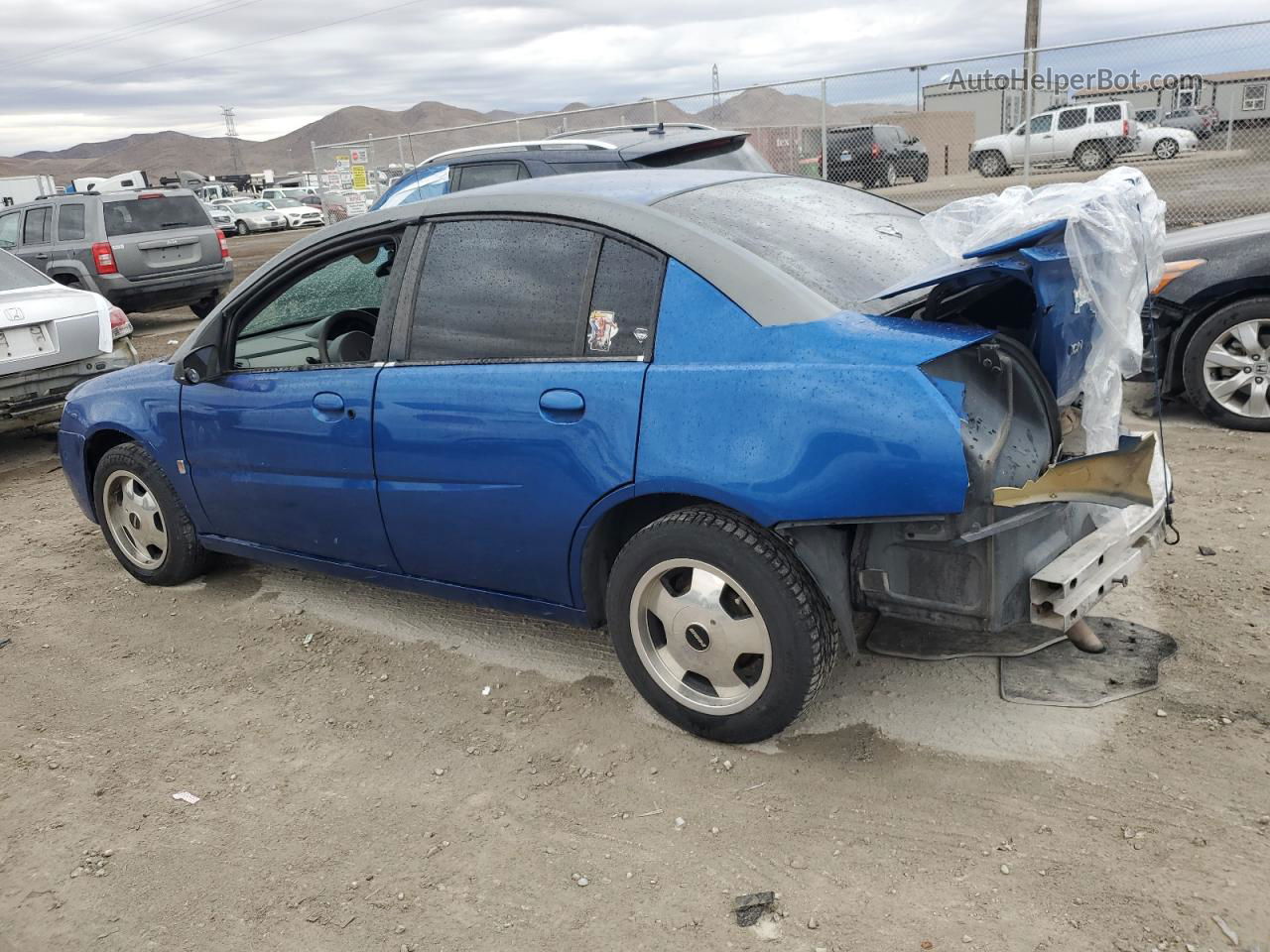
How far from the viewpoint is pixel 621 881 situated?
272 centimetres

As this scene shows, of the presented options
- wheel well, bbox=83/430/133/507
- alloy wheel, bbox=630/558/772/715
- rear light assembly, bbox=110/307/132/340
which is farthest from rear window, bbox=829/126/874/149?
alloy wheel, bbox=630/558/772/715

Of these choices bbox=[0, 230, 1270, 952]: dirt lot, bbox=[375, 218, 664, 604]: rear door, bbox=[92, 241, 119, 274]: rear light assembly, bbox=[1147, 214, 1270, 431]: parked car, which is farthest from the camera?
bbox=[92, 241, 119, 274]: rear light assembly

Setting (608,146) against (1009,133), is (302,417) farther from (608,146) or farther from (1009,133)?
(1009,133)

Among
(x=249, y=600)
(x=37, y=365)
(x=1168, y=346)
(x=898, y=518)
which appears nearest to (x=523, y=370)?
(x=898, y=518)

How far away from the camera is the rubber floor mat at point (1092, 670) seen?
335cm

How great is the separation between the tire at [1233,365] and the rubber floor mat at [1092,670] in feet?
8.91

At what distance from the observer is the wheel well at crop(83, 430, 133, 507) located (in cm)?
487

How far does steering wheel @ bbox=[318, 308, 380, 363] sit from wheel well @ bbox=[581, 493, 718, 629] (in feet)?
3.82

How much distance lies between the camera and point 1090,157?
16328 millimetres

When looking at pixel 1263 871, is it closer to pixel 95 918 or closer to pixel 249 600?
pixel 95 918

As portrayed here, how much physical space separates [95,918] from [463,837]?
0.97m

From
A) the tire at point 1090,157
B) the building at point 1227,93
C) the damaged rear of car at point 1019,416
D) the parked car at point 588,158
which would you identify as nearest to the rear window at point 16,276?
the parked car at point 588,158

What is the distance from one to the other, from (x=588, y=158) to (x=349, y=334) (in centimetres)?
458

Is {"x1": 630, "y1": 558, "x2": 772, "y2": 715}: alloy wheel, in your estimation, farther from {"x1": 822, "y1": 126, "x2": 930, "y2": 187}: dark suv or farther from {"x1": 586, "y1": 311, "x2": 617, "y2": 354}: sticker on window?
{"x1": 822, "y1": 126, "x2": 930, "y2": 187}: dark suv
